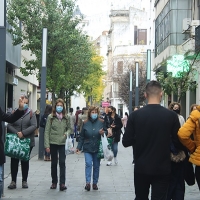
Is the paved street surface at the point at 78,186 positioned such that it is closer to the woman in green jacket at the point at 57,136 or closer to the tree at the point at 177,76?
the woman in green jacket at the point at 57,136

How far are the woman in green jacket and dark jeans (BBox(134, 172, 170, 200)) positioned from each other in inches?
173

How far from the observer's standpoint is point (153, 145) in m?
6.29

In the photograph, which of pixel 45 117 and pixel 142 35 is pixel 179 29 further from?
pixel 142 35

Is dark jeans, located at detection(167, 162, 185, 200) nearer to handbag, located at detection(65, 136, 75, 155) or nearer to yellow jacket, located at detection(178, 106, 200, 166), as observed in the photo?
Answer: yellow jacket, located at detection(178, 106, 200, 166)

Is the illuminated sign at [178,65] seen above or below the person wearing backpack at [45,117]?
above

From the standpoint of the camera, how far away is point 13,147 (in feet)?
33.8

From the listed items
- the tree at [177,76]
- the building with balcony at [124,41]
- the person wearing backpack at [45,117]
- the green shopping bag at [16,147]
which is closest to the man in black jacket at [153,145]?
the green shopping bag at [16,147]

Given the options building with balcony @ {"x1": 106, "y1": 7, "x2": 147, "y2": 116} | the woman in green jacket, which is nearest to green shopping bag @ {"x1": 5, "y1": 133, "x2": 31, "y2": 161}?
the woman in green jacket

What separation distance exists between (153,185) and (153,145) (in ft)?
1.58

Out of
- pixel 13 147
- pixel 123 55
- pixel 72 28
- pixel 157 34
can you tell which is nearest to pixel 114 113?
pixel 13 147

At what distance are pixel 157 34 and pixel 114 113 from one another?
2039 cm

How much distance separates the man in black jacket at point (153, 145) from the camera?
6258 millimetres

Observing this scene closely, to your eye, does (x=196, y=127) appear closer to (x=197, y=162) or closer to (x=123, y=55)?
(x=197, y=162)

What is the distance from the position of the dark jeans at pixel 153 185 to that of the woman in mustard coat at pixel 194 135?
25.6 inches
